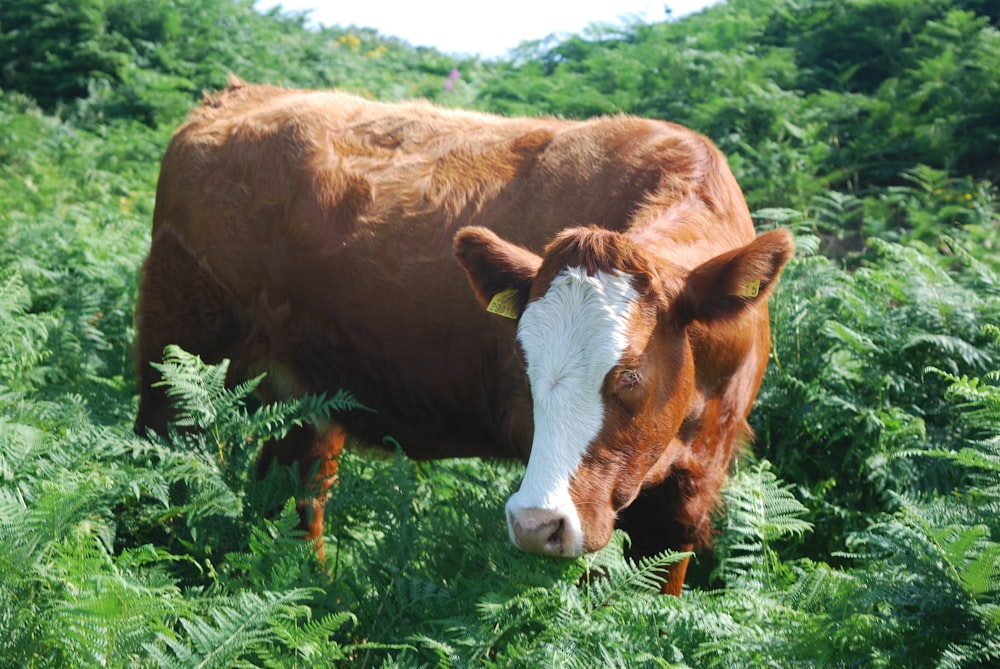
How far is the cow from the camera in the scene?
12.3ft

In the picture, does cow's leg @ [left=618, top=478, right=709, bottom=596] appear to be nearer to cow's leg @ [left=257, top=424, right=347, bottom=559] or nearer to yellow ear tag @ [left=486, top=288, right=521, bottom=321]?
yellow ear tag @ [left=486, top=288, right=521, bottom=321]

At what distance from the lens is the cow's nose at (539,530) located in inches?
136

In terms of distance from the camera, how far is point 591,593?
3.66 m

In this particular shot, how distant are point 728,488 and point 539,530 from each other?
1544mm

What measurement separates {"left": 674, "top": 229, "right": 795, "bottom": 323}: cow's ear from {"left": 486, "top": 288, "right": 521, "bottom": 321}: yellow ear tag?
0.71m

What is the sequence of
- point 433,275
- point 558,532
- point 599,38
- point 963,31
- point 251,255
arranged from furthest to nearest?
point 599,38 < point 963,31 < point 251,255 < point 433,275 < point 558,532

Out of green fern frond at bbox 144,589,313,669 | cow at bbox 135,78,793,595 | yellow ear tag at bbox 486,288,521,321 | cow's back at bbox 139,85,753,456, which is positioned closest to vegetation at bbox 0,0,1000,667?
green fern frond at bbox 144,589,313,669

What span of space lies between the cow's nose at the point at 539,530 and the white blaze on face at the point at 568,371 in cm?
1

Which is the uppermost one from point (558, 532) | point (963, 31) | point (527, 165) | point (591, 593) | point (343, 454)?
point (963, 31)

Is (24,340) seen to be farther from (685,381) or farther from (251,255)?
(685,381)

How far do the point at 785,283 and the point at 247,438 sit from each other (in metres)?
3.57

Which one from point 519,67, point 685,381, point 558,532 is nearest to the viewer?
point 558,532

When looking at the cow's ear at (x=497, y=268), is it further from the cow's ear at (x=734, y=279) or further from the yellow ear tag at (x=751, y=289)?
the yellow ear tag at (x=751, y=289)

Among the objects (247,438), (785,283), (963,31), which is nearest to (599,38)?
(963,31)
